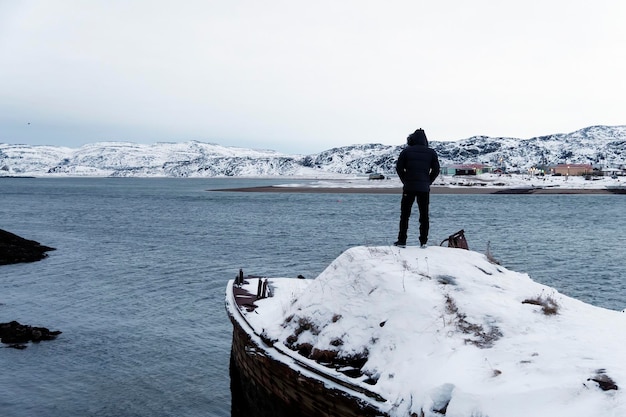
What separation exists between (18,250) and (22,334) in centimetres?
1798

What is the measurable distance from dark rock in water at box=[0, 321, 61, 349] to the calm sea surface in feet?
1.42

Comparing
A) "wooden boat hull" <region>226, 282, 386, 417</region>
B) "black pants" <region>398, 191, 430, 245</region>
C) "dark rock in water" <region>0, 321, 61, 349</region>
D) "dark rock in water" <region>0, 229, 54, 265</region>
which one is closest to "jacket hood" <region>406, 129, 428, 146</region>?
"black pants" <region>398, 191, 430, 245</region>

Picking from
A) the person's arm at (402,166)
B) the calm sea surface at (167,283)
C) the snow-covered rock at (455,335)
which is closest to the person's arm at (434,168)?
the person's arm at (402,166)

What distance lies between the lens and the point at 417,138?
10.2m

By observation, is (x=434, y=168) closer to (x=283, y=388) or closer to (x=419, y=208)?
(x=419, y=208)

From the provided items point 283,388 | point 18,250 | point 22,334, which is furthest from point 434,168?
point 18,250

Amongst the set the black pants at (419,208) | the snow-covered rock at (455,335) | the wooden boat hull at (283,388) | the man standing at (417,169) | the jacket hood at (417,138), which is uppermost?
the jacket hood at (417,138)

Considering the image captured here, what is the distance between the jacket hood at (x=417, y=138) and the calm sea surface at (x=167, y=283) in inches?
284

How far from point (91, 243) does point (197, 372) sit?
29171 millimetres

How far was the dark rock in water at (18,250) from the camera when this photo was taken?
30.9 meters

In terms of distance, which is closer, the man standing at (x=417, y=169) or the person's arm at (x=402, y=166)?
the man standing at (x=417, y=169)

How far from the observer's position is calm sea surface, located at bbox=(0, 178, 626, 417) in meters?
13.3

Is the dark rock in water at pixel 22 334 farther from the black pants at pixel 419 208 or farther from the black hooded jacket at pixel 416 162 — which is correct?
the black hooded jacket at pixel 416 162

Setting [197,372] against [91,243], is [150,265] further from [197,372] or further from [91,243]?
[197,372]
